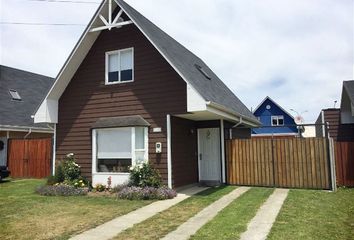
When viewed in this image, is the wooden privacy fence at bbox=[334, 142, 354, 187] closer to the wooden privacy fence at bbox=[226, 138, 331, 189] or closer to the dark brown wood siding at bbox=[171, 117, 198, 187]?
the wooden privacy fence at bbox=[226, 138, 331, 189]

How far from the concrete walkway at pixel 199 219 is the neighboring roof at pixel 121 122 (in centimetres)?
403

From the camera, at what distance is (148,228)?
24.0 ft

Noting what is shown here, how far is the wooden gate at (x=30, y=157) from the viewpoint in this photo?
18234mm

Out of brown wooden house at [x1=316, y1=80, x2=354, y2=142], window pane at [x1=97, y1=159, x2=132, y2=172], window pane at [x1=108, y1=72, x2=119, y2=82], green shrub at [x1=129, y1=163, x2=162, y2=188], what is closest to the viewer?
green shrub at [x1=129, y1=163, x2=162, y2=188]

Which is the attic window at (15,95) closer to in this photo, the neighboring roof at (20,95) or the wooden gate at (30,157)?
the neighboring roof at (20,95)

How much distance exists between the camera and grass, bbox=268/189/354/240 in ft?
21.8

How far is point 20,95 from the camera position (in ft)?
78.7

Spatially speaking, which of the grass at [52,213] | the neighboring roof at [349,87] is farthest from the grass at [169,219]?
the neighboring roof at [349,87]

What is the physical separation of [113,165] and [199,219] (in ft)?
19.0

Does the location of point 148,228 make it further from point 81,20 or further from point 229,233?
point 81,20

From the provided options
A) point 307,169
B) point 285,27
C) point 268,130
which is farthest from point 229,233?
point 268,130

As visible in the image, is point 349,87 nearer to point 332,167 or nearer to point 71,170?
point 332,167

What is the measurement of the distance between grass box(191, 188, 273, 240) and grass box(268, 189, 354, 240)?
698mm

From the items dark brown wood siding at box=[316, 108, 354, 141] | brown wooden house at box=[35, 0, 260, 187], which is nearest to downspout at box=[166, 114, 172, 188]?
brown wooden house at box=[35, 0, 260, 187]
